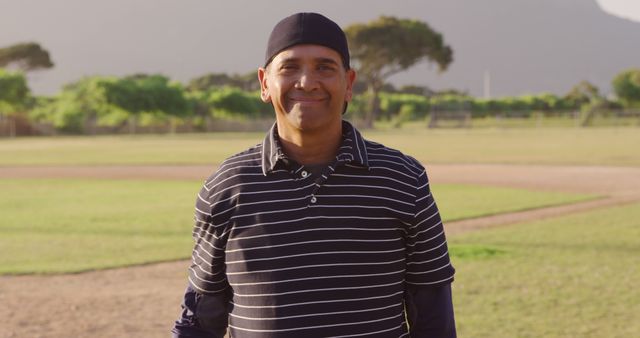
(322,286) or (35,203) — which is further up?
(322,286)

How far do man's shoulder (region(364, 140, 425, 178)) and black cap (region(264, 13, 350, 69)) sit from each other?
29cm

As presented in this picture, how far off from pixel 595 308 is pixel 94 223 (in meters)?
8.45

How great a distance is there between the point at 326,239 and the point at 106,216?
1239cm

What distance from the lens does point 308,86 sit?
248 cm

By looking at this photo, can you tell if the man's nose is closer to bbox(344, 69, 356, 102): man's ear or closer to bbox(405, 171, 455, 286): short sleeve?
bbox(344, 69, 356, 102): man's ear

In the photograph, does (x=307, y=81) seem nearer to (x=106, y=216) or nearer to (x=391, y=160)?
(x=391, y=160)

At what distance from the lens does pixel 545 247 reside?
34.4ft

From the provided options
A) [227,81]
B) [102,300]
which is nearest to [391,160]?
[102,300]

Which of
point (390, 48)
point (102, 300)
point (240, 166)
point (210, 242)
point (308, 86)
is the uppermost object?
point (390, 48)

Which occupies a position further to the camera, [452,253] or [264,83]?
[452,253]

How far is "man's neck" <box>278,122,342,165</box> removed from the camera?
2.55 m

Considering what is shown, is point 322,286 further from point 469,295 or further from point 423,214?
point 469,295

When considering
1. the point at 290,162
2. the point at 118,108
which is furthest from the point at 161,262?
the point at 118,108

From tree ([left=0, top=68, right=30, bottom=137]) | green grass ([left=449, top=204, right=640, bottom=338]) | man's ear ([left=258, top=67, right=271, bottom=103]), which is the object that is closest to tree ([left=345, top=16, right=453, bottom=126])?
tree ([left=0, top=68, right=30, bottom=137])
